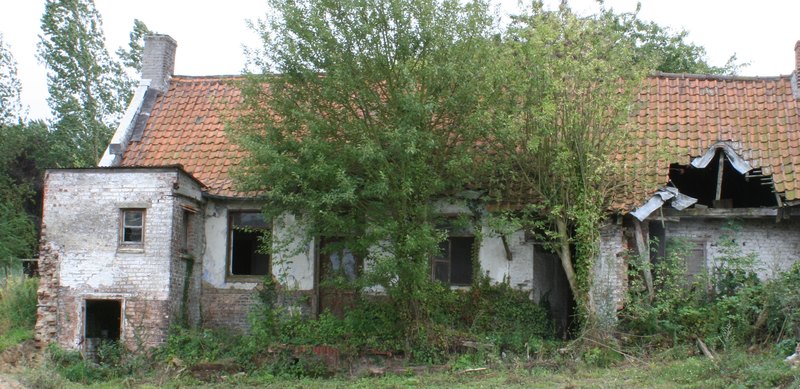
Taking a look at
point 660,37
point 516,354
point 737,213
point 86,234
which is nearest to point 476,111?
point 516,354

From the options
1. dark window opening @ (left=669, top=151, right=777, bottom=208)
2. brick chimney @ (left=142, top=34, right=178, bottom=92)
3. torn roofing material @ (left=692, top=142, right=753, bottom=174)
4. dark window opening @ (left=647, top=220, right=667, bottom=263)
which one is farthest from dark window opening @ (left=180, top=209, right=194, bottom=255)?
torn roofing material @ (left=692, top=142, right=753, bottom=174)

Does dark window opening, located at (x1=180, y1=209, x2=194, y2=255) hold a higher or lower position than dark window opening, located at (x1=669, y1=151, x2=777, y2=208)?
lower

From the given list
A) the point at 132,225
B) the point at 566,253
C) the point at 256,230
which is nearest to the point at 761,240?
the point at 566,253

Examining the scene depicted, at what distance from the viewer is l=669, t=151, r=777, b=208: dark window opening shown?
54.3 ft

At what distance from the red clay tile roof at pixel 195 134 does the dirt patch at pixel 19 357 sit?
4702 mm

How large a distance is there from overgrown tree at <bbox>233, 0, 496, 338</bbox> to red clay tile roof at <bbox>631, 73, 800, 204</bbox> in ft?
13.7

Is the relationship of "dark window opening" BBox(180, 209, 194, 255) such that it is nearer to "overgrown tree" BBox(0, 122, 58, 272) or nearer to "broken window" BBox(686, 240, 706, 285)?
"broken window" BBox(686, 240, 706, 285)

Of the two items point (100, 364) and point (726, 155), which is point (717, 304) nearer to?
point (726, 155)

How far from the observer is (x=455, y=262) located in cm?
1742

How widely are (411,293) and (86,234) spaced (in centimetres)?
700

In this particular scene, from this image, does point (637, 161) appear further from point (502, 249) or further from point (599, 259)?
point (502, 249)

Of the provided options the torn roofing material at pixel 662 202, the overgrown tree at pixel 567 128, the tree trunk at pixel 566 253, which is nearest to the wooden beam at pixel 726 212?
the torn roofing material at pixel 662 202

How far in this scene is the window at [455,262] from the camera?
1731cm

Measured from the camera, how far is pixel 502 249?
16750mm
